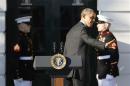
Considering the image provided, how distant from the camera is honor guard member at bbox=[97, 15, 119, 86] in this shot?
1023 centimetres

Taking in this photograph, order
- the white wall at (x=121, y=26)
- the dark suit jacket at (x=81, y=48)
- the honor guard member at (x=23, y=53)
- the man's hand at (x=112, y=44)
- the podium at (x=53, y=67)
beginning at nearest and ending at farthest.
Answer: the podium at (x=53, y=67), the dark suit jacket at (x=81, y=48), the honor guard member at (x=23, y=53), the man's hand at (x=112, y=44), the white wall at (x=121, y=26)

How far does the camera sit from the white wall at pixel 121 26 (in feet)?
35.7

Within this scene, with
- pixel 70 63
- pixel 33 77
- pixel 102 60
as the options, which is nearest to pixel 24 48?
pixel 33 77

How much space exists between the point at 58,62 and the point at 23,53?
1990mm

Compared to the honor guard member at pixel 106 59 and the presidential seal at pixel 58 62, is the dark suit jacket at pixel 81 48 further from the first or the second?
the honor guard member at pixel 106 59

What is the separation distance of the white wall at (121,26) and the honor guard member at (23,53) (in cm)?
141

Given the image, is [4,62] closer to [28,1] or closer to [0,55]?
[0,55]

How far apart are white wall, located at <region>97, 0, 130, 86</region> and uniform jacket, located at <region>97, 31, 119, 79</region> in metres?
0.63

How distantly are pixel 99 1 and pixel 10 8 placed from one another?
1.49 metres

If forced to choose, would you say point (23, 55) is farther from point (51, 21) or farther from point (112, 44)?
point (112, 44)

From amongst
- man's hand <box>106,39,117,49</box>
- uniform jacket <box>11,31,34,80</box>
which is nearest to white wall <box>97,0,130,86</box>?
man's hand <box>106,39,117,49</box>

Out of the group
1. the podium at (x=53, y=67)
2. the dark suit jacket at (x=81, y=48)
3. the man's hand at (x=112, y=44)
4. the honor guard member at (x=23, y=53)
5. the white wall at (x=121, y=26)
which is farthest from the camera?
the white wall at (x=121, y=26)

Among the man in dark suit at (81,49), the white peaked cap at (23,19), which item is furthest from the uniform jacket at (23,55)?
the man in dark suit at (81,49)

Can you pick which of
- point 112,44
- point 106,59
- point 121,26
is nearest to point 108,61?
point 106,59
